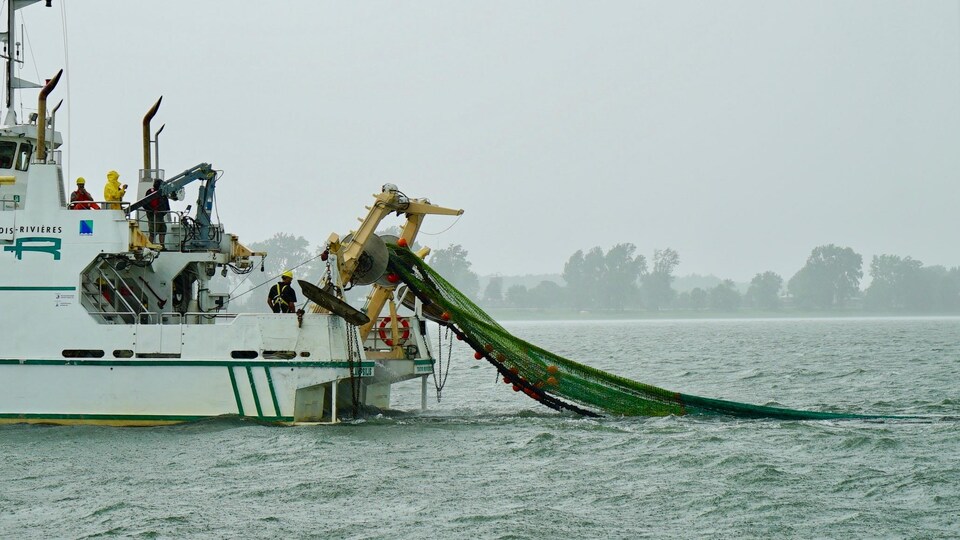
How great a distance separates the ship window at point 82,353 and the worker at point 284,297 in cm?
281

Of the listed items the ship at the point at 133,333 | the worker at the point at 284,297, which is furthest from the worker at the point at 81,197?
the worker at the point at 284,297

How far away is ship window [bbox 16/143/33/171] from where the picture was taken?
66.8ft

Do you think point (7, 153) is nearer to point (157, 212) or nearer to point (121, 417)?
point (157, 212)

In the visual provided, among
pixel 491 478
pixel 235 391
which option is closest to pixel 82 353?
pixel 235 391

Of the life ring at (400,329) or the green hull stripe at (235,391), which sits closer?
the green hull stripe at (235,391)

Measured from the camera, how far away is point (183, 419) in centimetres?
1877

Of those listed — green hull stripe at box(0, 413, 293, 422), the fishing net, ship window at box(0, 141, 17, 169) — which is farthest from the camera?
ship window at box(0, 141, 17, 169)

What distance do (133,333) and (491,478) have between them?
21.9ft

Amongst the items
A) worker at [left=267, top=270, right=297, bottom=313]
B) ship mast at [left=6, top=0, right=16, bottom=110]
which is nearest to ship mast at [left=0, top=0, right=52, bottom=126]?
ship mast at [left=6, top=0, right=16, bottom=110]

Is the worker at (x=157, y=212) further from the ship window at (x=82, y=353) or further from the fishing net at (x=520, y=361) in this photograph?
the fishing net at (x=520, y=361)

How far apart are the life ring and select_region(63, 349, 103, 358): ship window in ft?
15.2

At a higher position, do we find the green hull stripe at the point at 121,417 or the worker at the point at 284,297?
the worker at the point at 284,297

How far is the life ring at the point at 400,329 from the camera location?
20.6 metres

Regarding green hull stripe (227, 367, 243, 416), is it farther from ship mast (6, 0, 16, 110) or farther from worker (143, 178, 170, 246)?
ship mast (6, 0, 16, 110)
